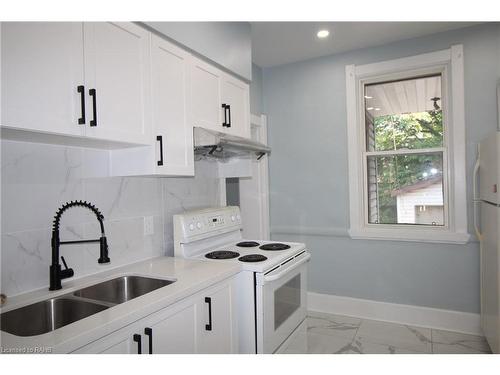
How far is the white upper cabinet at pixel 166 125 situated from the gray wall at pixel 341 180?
1.77 metres

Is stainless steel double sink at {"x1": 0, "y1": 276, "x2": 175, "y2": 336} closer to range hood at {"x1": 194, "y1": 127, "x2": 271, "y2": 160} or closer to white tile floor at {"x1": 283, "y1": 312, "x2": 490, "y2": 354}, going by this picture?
range hood at {"x1": 194, "y1": 127, "x2": 271, "y2": 160}

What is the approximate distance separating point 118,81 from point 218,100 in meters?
0.85

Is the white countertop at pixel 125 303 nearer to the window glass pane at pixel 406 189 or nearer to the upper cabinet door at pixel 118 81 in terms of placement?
the upper cabinet door at pixel 118 81

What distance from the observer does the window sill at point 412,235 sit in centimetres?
287

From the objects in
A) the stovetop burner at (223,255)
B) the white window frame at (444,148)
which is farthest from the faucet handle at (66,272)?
the white window frame at (444,148)

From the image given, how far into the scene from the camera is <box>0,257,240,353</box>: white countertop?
101cm

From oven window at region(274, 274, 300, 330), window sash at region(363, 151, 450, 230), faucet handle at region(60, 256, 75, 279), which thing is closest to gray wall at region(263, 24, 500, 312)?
window sash at region(363, 151, 450, 230)

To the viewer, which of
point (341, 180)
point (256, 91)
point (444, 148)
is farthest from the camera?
point (256, 91)

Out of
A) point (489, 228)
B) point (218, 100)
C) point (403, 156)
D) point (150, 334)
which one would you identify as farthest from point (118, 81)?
point (403, 156)

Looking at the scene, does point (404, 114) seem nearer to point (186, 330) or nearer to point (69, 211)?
point (186, 330)

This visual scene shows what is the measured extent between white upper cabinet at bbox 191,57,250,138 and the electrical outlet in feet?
2.14

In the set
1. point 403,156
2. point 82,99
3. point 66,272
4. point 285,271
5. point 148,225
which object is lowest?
point 285,271

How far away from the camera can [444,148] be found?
298 cm

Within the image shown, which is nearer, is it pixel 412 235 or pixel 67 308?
pixel 67 308
